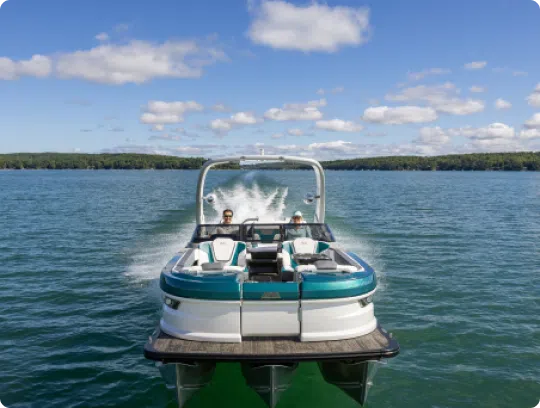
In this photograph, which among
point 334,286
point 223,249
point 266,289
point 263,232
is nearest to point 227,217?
point 263,232

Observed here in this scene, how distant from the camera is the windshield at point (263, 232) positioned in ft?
31.6

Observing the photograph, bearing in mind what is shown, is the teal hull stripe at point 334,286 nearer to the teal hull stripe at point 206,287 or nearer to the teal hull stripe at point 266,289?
the teal hull stripe at point 266,289

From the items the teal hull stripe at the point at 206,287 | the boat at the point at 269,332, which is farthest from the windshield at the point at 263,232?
the teal hull stripe at the point at 206,287

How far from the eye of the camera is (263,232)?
10031mm

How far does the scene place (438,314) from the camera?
1077 cm

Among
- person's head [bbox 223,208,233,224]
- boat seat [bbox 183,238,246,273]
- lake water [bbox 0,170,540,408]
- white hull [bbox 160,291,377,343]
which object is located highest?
person's head [bbox 223,208,233,224]

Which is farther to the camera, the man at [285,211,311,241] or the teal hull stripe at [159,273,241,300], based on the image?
the man at [285,211,311,241]

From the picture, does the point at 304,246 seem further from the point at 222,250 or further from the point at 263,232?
the point at 222,250

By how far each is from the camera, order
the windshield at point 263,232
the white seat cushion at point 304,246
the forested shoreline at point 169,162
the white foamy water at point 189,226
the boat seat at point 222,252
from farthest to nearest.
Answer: the forested shoreline at point 169,162, the white foamy water at point 189,226, the windshield at point 263,232, the white seat cushion at point 304,246, the boat seat at point 222,252

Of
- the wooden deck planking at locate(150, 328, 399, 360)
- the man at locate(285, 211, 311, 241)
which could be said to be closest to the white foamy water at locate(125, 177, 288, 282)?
the man at locate(285, 211, 311, 241)

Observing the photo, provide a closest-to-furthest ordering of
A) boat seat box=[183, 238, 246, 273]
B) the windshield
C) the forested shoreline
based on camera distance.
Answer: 1. boat seat box=[183, 238, 246, 273]
2. the windshield
3. the forested shoreline

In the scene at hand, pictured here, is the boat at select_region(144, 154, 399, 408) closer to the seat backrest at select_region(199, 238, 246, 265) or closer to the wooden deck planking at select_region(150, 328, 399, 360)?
the wooden deck planking at select_region(150, 328, 399, 360)

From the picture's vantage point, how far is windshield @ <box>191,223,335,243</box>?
31.6 feet

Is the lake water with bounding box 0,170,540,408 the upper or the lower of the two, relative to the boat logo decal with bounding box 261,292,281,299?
lower
